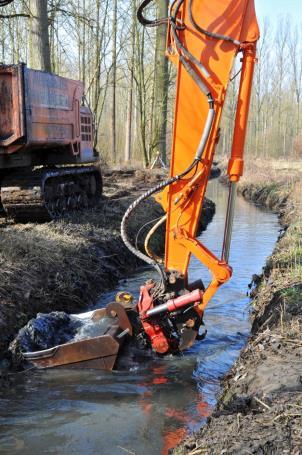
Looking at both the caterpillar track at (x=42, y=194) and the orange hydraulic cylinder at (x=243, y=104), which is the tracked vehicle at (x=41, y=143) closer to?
the caterpillar track at (x=42, y=194)

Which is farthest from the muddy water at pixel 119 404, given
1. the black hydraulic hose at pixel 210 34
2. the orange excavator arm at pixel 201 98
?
the black hydraulic hose at pixel 210 34

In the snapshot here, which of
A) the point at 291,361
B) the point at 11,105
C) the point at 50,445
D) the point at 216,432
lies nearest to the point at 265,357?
the point at 291,361

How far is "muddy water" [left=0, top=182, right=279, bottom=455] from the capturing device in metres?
4.32

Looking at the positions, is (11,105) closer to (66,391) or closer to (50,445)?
(66,391)

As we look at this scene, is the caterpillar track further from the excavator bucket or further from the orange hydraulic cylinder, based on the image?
the orange hydraulic cylinder

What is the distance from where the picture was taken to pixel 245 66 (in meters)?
5.11

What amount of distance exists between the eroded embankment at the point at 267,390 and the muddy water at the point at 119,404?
0.41m

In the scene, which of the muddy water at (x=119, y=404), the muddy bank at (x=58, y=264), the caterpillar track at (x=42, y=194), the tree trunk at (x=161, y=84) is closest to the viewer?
the muddy water at (x=119, y=404)

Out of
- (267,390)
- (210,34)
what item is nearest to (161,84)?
(210,34)

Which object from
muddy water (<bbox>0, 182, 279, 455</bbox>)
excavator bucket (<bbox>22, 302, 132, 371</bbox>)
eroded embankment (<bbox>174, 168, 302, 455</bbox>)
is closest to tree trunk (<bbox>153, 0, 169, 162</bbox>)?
eroded embankment (<bbox>174, 168, 302, 455</bbox>)

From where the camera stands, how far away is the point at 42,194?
9.20 meters

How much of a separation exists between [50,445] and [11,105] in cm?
575

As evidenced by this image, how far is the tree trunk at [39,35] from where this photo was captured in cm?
1263

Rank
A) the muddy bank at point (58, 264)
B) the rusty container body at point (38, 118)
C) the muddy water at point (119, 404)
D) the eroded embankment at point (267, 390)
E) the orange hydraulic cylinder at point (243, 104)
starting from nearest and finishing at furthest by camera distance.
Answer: the eroded embankment at point (267, 390) < the muddy water at point (119, 404) < the orange hydraulic cylinder at point (243, 104) < the muddy bank at point (58, 264) < the rusty container body at point (38, 118)
